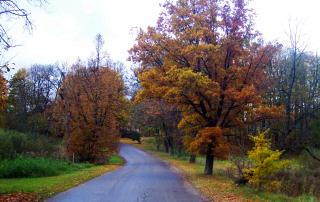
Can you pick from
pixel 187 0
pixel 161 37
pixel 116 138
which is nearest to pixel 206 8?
pixel 187 0

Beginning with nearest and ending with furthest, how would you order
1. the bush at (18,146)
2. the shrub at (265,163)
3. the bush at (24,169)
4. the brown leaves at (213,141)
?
1. the shrub at (265,163)
2. the bush at (24,169)
3. the brown leaves at (213,141)
4. the bush at (18,146)

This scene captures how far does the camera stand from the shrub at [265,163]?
1805 centimetres

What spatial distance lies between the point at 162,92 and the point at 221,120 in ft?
14.9

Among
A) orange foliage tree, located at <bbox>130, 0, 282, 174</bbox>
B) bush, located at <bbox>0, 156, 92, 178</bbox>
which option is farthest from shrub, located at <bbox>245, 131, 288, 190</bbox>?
bush, located at <bbox>0, 156, 92, 178</bbox>

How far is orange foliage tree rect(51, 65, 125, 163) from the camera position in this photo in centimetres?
4616

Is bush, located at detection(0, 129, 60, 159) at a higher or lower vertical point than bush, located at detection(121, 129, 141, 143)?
lower

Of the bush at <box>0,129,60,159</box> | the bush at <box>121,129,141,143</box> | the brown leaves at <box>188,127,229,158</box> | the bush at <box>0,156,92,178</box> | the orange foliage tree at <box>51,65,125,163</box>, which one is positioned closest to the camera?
the bush at <box>0,156,92,178</box>

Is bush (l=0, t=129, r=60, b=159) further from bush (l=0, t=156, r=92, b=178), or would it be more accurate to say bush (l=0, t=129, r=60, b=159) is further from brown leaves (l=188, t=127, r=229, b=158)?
brown leaves (l=188, t=127, r=229, b=158)

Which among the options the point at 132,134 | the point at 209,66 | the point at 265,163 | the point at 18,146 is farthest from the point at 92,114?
the point at 132,134

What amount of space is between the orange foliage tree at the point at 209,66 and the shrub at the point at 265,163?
A: 338 inches

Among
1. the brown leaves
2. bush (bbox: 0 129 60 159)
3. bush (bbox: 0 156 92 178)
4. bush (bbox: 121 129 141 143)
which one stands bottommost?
bush (bbox: 0 156 92 178)

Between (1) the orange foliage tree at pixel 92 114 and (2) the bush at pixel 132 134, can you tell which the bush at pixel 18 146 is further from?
(2) the bush at pixel 132 134

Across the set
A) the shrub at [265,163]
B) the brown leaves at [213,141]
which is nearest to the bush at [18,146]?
the brown leaves at [213,141]

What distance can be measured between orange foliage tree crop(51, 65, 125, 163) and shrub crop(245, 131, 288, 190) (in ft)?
93.9
